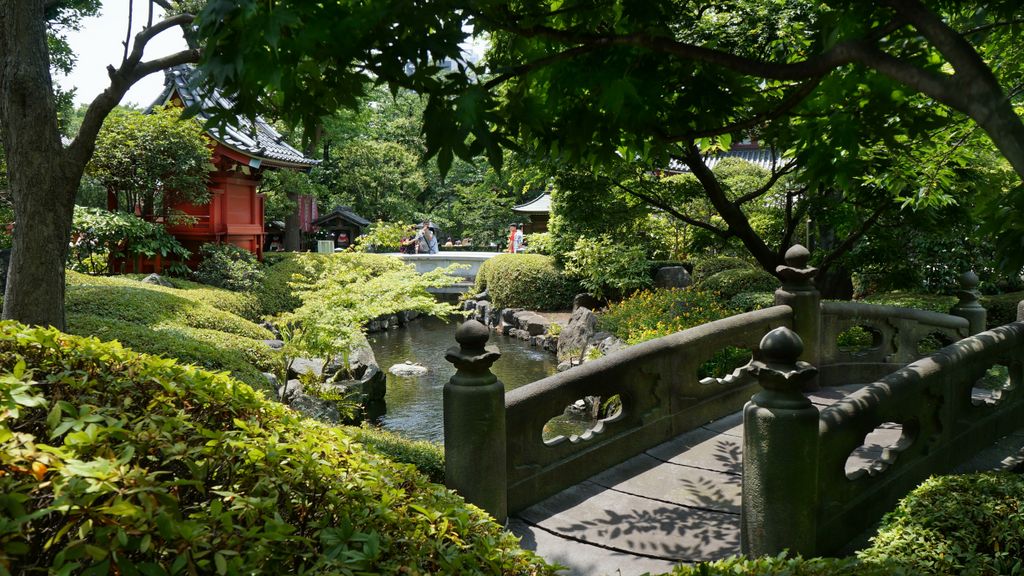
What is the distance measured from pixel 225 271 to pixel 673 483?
50.2 feet

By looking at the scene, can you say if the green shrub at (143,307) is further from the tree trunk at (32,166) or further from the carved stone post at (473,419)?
the carved stone post at (473,419)

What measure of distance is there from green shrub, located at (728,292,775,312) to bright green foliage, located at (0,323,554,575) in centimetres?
1120

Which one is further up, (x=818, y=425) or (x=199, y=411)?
(x=199, y=411)

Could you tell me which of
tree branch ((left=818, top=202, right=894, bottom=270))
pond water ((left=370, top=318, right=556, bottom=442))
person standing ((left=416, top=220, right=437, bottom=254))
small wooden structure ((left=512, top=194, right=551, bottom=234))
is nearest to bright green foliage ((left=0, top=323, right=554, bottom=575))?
tree branch ((left=818, top=202, right=894, bottom=270))

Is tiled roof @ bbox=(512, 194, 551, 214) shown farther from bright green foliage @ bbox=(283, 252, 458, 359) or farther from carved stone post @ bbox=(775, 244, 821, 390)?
carved stone post @ bbox=(775, 244, 821, 390)

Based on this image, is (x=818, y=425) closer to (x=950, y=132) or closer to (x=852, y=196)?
(x=950, y=132)

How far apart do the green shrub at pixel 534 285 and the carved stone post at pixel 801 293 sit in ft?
48.6

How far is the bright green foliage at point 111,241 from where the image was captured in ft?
50.1

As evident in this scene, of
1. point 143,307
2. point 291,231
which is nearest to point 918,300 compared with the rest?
point 143,307

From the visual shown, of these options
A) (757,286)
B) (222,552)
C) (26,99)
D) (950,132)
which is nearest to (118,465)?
(222,552)

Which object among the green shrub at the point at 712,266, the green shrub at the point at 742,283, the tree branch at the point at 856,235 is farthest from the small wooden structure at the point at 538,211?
the tree branch at the point at 856,235

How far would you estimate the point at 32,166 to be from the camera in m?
7.10

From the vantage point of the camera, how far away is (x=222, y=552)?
5.73 feet

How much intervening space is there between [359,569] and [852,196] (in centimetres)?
840
